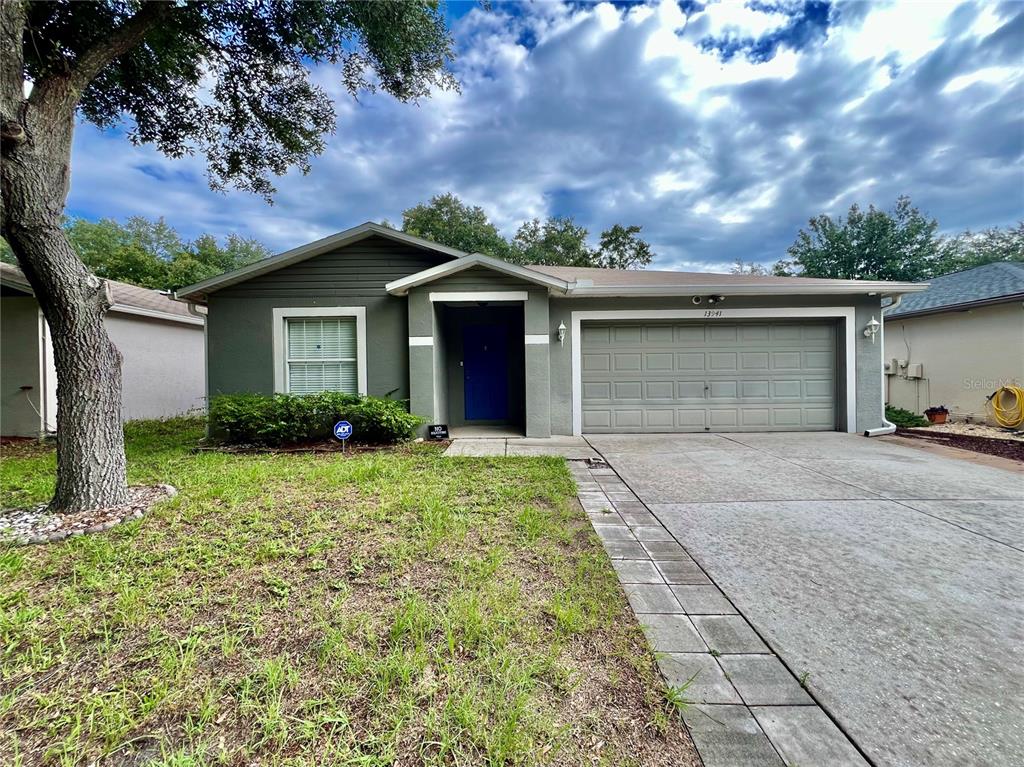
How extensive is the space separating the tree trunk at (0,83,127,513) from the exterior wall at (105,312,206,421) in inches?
254

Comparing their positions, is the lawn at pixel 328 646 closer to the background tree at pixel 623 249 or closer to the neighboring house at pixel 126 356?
the neighboring house at pixel 126 356

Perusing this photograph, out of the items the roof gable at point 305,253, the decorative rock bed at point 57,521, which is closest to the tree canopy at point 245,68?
the roof gable at point 305,253

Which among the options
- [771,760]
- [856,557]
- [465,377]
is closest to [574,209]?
[465,377]

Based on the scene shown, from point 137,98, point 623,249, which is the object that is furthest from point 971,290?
point 137,98

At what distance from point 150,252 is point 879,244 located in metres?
44.0

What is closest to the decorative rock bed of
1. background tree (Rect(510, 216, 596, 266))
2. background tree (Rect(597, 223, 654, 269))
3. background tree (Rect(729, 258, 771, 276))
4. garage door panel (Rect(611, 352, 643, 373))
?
garage door panel (Rect(611, 352, 643, 373))

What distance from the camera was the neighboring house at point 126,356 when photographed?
7598 mm

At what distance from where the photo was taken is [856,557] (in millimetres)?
2850

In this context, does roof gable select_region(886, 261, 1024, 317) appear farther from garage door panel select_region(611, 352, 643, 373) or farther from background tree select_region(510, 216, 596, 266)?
background tree select_region(510, 216, 596, 266)

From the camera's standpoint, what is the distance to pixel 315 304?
A: 24.4 ft

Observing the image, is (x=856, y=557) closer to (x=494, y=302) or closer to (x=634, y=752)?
(x=634, y=752)

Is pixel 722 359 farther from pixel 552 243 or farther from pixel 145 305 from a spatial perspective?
pixel 552 243

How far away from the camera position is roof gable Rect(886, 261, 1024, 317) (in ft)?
30.5

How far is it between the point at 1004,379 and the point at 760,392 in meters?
6.45
